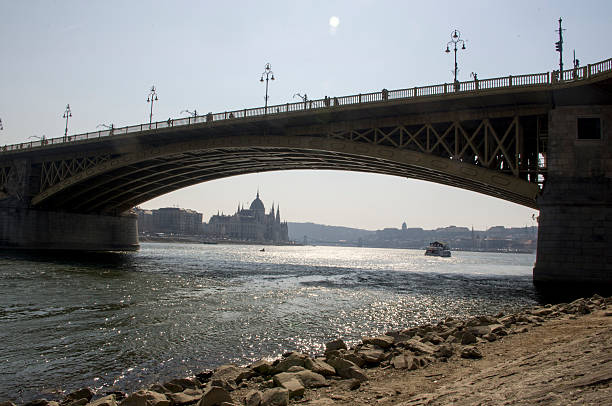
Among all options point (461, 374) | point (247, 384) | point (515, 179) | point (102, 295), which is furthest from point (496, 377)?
point (515, 179)

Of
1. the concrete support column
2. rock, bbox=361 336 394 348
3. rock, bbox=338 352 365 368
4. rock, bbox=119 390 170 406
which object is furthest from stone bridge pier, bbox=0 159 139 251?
rock, bbox=338 352 365 368

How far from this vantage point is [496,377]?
598 cm

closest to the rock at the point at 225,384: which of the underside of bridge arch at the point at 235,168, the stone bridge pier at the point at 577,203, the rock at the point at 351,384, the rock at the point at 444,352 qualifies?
the rock at the point at 351,384

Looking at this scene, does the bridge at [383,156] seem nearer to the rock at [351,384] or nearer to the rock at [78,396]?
the rock at [351,384]

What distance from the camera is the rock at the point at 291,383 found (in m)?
6.44

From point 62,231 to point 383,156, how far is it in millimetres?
43612

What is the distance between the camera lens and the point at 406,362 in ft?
25.9

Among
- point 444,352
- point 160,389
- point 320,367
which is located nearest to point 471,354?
point 444,352

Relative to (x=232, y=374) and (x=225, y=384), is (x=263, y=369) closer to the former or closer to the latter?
(x=232, y=374)

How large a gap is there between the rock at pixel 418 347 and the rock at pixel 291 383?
299cm

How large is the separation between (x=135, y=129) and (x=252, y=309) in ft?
111

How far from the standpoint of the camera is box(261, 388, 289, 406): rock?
Answer: 19.5 ft

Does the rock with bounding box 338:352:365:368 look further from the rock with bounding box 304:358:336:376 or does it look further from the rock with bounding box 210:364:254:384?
the rock with bounding box 210:364:254:384

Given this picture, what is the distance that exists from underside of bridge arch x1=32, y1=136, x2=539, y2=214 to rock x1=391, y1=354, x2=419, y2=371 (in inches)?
861
